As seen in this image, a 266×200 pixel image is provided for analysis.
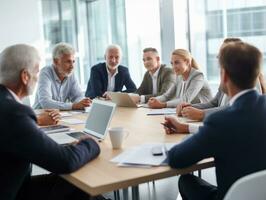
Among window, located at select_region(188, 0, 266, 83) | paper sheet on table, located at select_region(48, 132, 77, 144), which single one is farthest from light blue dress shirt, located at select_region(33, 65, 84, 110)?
window, located at select_region(188, 0, 266, 83)

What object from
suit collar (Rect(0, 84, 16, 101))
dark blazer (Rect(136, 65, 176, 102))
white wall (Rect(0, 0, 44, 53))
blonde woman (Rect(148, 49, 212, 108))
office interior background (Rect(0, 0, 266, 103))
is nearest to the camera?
suit collar (Rect(0, 84, 16, 101))

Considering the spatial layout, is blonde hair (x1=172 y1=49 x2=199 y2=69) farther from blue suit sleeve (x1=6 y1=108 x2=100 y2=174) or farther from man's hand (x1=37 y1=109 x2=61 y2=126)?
blue suit sleeve (x1=6 y1=108 x2=100 y2=174)

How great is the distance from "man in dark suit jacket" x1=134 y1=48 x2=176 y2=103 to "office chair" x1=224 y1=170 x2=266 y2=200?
9.09ft

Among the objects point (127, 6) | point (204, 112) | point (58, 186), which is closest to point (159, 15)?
point (127, 6)

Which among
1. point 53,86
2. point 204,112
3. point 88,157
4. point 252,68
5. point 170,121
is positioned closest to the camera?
point 252,68

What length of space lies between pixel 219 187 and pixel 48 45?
5.81 m

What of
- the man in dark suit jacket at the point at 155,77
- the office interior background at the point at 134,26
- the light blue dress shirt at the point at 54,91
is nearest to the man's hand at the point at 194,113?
the light blue dress shirt at the point at 54,91

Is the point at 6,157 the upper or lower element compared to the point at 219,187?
upper

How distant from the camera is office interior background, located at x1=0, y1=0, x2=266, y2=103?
4762 mm

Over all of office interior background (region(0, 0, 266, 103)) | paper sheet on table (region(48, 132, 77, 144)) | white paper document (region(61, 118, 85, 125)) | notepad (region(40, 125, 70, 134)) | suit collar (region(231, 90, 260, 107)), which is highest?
office interior background (region(0, 0, 266, 103))

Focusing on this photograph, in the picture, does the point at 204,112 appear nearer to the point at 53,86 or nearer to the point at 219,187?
the point at 219,187

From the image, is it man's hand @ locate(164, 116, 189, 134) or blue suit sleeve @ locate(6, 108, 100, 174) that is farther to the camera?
man's hand @ locate(164, 116, 189, 134)

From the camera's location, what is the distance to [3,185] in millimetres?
1552

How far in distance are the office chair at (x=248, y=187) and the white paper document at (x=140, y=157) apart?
0.34 m
